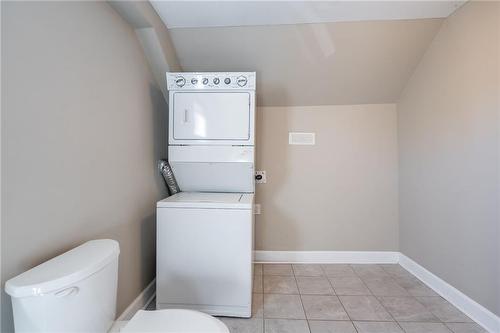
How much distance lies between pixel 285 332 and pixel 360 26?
2.30 metres

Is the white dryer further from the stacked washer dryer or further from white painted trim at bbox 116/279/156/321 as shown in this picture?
white painted trim at bbox 116/279/156/321

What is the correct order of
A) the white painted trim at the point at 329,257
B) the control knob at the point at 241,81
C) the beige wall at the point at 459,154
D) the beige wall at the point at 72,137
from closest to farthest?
the beige wall at the point at 72,137 → the beige wall at the point at 459,154 → the control knob at the point at 241,81 → the white painted trim at the point at 329,257

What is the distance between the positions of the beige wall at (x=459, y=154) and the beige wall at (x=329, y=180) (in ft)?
0.88

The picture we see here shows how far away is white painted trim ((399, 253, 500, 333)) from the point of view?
1487mm

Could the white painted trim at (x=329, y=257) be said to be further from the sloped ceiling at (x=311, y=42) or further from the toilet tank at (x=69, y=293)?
the toilet tank at (x=69, y=293)

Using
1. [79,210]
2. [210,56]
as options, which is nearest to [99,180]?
[79,210]

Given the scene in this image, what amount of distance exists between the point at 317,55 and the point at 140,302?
2434 mm

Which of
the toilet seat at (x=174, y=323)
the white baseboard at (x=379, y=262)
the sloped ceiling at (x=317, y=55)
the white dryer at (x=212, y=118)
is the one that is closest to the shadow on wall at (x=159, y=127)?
the white dryer at (x=212, y=118)

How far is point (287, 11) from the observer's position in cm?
171

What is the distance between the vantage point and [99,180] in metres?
1.32

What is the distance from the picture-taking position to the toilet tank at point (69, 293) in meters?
0.76

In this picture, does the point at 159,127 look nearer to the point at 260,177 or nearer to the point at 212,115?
the point at 212,115

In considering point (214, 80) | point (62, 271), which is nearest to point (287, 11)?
point (214, 80)

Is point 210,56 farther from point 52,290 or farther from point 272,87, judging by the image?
point 52,290
